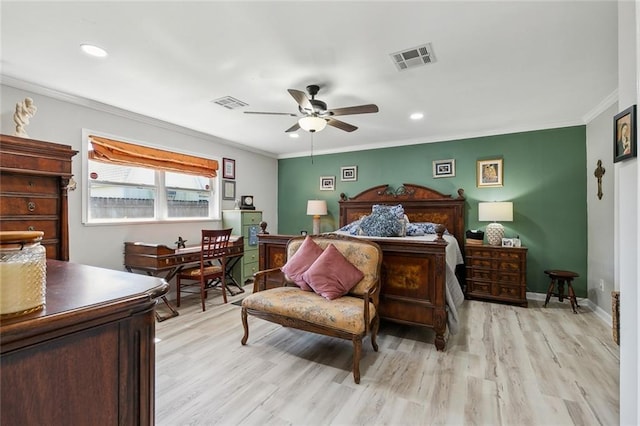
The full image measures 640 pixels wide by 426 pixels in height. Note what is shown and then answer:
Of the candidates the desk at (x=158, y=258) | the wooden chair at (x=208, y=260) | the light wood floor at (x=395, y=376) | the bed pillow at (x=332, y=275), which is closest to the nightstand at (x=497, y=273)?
the light wood floor at (x=395, y=376)

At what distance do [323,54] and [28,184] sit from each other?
272 centimetres

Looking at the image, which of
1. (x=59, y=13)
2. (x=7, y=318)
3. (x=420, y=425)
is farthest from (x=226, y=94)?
(x=420, y=425)

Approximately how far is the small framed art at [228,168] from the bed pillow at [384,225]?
2.64 m

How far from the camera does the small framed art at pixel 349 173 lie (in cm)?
557

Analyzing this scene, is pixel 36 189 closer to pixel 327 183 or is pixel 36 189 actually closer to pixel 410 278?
pixel 410 278

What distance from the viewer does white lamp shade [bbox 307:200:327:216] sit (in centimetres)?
559

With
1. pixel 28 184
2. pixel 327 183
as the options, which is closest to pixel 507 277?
pixel 327 183

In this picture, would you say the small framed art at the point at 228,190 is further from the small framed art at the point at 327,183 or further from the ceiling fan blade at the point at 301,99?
the ceiling fan blade at the point at 301,99

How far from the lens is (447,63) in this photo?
2.46m

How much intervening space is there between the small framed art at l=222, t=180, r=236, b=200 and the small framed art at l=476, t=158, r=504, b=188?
412cm

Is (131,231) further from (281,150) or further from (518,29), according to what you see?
(518,29)

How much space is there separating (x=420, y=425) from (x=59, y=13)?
136 inches

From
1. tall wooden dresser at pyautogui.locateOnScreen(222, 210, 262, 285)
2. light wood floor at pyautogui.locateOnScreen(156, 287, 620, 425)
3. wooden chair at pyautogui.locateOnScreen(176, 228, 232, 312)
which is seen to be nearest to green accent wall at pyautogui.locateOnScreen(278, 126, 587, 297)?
light wood floor at pyautogui.locateOnScreen(156, 287, 620, 425)

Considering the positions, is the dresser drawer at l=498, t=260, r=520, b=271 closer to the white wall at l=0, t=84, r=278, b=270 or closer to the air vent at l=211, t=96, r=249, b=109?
the air vent at l=211, t=96, r=249, b=109
